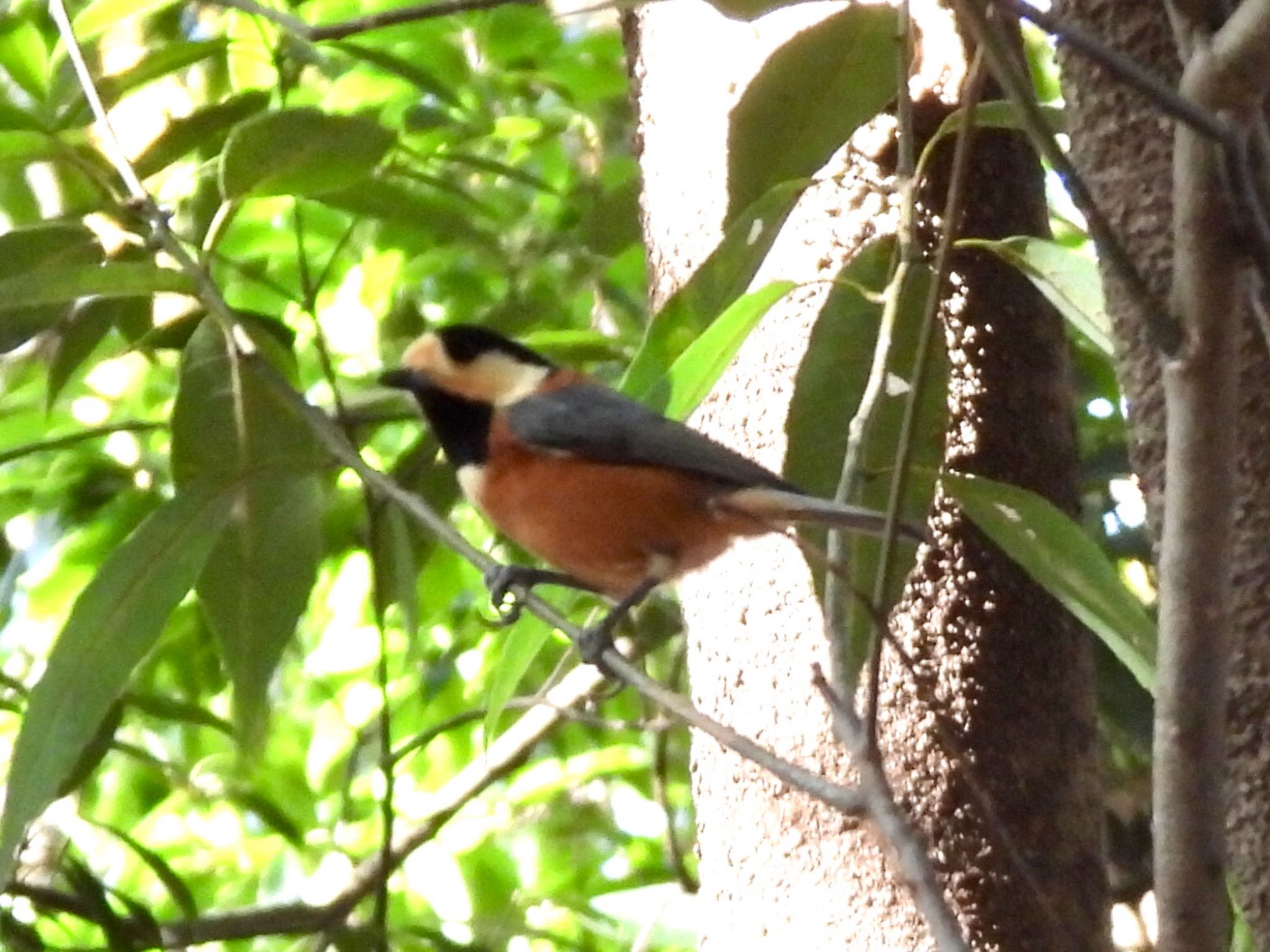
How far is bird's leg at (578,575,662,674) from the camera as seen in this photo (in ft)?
3.95

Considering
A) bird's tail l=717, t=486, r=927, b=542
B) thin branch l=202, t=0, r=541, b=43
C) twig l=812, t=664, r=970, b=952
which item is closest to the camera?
twig l=812, t=664, r=970, b=952

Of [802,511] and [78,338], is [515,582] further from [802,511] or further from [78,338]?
[78,338]

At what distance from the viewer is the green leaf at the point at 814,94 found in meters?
1.20

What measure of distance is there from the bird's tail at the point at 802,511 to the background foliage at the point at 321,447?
45mm

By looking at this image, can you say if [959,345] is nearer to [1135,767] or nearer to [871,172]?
[871,172]

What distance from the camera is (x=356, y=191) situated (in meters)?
1.71

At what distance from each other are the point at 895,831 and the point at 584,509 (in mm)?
1061

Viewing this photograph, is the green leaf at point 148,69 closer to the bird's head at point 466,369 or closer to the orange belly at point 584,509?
the bird's head at point 466,369

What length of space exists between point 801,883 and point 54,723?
0.61 meters

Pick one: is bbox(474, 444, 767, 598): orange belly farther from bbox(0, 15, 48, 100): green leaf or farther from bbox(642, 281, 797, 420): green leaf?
bbox(0, 15, 48, 100): green leaf

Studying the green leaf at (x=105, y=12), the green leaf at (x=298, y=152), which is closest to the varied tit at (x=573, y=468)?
the green leaf at (x=298, y=152)

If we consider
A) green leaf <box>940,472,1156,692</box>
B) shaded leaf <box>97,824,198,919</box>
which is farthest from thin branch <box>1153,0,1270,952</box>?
shaded leaf <box>97,824,198,919</box>

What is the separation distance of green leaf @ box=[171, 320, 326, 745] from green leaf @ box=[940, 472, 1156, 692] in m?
0.62

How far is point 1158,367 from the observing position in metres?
1.09
